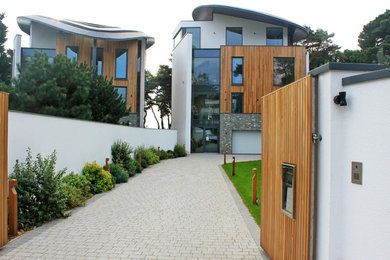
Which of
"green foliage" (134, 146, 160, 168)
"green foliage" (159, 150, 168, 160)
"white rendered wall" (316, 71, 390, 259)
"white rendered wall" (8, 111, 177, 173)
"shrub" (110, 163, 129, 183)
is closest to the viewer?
"white rendered wall" (316, 71, 390, 259)

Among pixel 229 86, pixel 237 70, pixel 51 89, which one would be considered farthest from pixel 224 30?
pixel 51 89

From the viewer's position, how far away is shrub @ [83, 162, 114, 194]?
30.9 ft

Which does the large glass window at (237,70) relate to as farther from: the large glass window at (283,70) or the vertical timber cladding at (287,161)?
the vertical timber cladding at (287,161)

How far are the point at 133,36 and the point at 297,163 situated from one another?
2357cm

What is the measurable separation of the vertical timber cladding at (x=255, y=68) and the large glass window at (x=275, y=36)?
4.67 m

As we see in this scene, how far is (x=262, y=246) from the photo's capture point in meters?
4.83

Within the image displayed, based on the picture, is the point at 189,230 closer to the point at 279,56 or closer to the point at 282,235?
the point at 282,235

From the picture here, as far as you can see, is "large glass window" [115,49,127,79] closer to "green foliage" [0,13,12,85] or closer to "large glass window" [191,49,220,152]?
"large glass window" [191,49,220,152]

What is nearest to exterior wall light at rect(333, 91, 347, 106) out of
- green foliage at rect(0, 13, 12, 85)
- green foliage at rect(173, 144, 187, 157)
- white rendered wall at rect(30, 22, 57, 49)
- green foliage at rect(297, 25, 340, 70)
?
green foliage at rect(173, 144, 187, 157)

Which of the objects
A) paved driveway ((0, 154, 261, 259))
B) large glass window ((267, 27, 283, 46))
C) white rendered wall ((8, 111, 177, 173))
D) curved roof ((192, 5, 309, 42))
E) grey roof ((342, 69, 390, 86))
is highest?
curved roof ((192, 5, 309, 42))

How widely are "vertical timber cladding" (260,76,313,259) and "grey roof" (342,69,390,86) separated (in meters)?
0.42

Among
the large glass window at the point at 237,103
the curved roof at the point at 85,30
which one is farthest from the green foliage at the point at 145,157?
the curved roof at the point at 85,30

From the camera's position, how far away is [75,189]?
7645 millimetres

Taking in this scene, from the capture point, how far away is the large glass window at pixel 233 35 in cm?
2994
